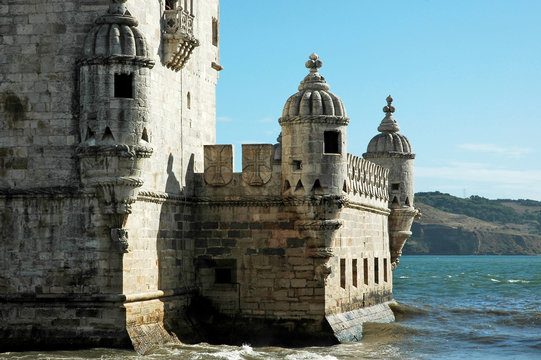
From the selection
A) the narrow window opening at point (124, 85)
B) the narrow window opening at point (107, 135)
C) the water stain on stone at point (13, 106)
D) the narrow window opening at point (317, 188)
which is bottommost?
the narrow window opening at point (317, 188)

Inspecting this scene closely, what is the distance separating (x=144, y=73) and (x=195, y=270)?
22.5 feet

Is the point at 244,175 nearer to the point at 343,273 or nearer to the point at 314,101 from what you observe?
the point at 314,101

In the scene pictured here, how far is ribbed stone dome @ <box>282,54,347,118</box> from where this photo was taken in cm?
2819

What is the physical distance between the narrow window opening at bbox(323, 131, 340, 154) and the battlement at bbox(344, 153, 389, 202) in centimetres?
159

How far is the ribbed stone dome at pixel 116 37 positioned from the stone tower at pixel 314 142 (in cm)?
550

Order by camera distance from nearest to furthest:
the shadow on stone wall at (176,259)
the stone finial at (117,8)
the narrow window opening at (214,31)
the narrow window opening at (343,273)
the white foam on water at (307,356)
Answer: the stone finial at (117,8) → the white foam on water at (307,356) → the shadow on stone wall at (176,259) → the narrow window opening at (343,273) → the narrow window opening at (214,31)

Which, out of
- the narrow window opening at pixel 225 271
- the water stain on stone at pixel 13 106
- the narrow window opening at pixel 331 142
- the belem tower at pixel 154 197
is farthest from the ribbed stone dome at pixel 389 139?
the water stain on stone at pixel 13 106

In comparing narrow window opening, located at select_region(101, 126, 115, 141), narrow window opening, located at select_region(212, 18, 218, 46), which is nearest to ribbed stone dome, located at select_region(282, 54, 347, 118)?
narrow window opening, located at select_region(212, 18, 218, 46)

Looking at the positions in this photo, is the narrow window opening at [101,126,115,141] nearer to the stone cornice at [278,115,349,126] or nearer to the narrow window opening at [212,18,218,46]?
the stone cornice at [278,115,349,126]

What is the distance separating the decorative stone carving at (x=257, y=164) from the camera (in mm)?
28688

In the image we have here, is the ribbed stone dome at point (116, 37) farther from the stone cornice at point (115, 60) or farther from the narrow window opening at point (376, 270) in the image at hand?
the narrow window opening at point (376, 270)

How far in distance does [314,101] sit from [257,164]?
2515mm

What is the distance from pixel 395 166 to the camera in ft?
128

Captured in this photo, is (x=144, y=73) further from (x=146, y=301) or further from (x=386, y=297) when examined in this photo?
(x=386, y=297)
